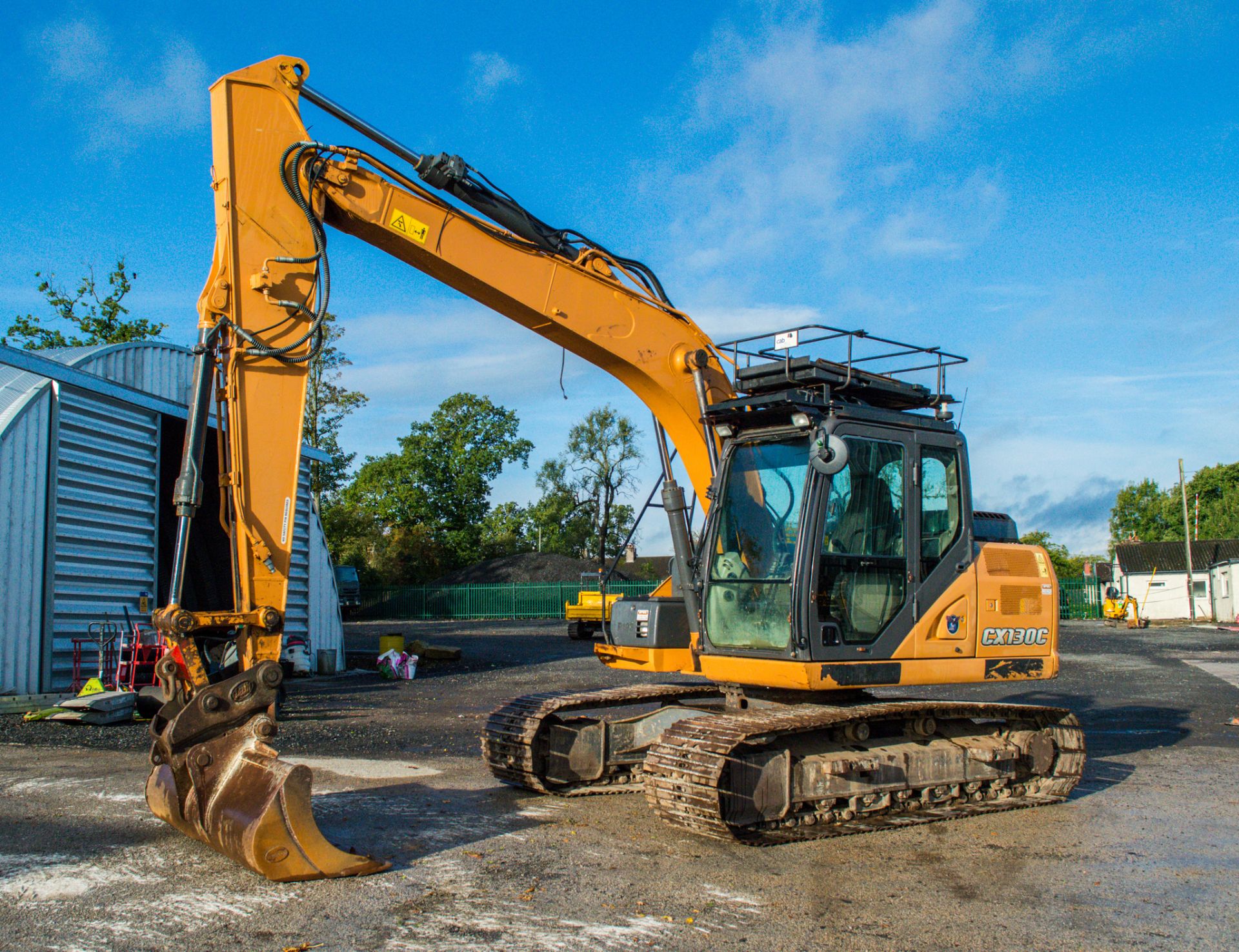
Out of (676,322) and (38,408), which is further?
(38,408)

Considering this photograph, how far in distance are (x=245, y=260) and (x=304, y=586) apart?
46.7ft

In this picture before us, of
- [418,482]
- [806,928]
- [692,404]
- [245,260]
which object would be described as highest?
[418,482]

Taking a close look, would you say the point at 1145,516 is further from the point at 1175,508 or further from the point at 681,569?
the point at 681,569

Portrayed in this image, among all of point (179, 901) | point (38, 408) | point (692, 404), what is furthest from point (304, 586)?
point (179, 901)

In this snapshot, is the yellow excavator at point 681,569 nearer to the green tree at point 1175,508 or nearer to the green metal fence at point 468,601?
the green metal fence at point 468,601

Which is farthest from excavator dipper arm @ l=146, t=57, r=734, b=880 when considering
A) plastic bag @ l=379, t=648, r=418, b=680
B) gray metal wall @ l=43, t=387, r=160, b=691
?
plastic bag @ l=379, t=648, r=418, b=680

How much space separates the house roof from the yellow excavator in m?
48.6

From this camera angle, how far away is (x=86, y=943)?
4.52 m

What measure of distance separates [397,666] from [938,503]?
494 inches

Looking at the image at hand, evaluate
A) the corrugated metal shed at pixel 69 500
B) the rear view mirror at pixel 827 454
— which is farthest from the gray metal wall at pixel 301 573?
the rear view mirror at pixel 827 454

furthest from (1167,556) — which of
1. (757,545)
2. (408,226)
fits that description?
(408,226)

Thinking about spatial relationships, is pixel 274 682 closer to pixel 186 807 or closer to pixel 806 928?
pixel 186 807

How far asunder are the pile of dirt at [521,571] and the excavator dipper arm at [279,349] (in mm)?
46456

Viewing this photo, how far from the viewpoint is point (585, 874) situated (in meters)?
5.73
